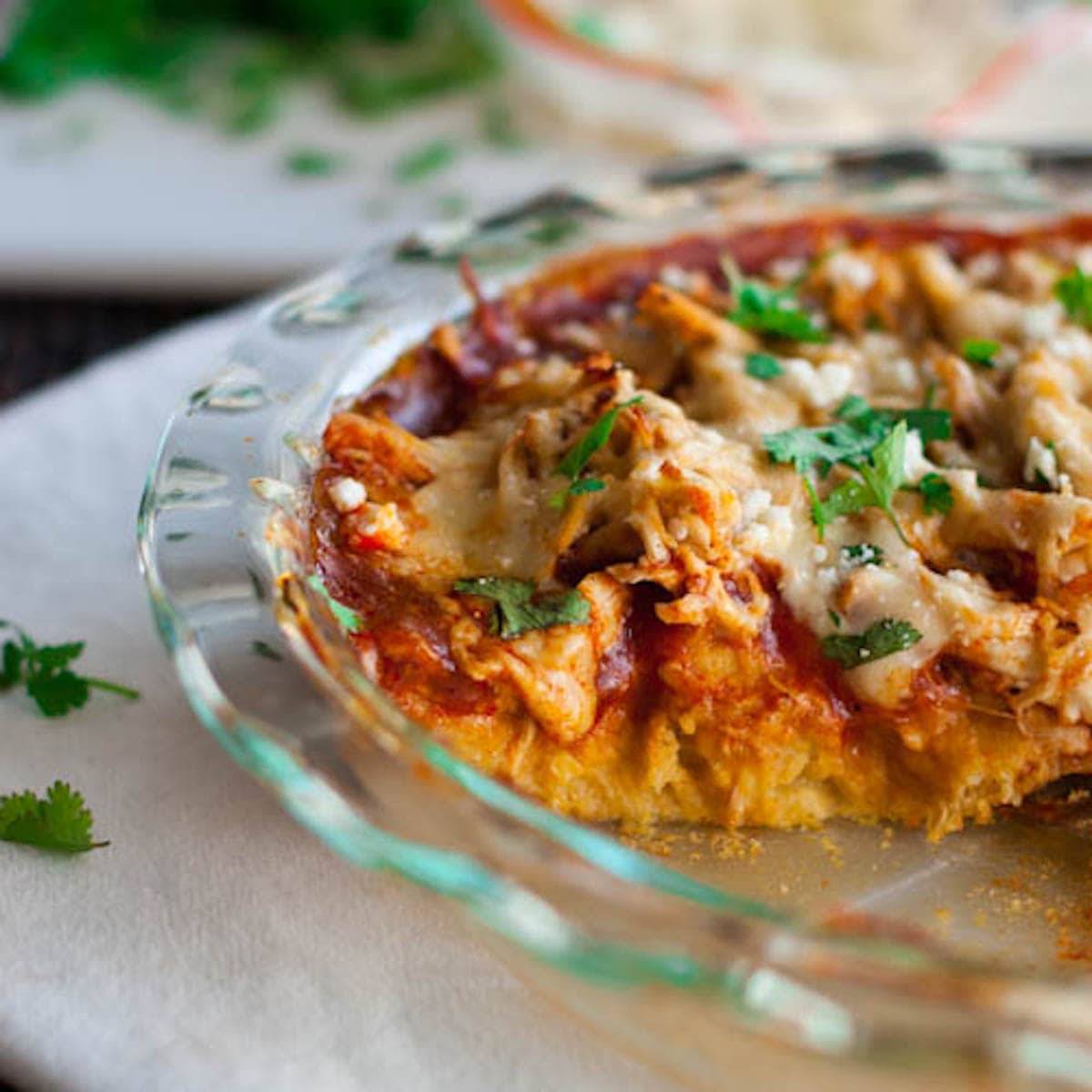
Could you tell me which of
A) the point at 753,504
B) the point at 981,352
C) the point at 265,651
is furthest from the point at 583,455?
the point at 981,352

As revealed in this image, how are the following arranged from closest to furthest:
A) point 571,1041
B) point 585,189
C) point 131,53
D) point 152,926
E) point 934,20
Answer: point 571,1041 → point 152,926 → point 585,189 → point 934,20 → point 131,53

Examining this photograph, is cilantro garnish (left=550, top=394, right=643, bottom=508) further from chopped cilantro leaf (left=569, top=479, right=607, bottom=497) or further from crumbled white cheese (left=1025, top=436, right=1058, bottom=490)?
crumbled white cheese (left=1025, top=436, right=1058, bottom=490)

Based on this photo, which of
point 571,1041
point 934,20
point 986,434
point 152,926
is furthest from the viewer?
point 934,20

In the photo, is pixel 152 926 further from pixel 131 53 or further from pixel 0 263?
pixel 131 53

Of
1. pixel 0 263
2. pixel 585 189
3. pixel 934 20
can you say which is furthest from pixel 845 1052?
pixel 934 20

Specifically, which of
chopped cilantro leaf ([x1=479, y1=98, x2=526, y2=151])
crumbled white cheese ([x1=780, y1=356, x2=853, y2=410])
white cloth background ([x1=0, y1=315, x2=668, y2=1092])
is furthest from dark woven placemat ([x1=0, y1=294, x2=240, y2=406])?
crumbled white cheese ([x1=780, y1=356, x2=853, y2=410])

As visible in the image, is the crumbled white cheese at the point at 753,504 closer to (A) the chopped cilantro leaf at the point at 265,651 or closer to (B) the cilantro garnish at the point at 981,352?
(B) the cilantro garnish at the point at 981,352

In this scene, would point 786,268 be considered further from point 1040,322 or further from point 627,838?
point 627,838

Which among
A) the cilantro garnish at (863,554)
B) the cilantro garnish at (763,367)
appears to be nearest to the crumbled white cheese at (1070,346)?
the cilantro garnish at (763,367)
